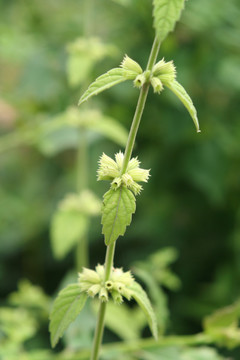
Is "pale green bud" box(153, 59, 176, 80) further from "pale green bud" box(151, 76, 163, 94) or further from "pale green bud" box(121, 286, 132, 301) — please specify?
"pale green bud" box(121, 286, 132, 301)

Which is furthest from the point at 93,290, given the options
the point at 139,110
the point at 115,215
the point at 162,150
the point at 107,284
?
the point at 162,150

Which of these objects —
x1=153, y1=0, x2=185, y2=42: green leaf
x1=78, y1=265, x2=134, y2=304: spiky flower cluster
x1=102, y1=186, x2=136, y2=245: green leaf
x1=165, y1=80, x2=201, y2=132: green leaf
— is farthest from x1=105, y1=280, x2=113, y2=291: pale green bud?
x1=153, y1=0, x2=185, y2=42: green leaf

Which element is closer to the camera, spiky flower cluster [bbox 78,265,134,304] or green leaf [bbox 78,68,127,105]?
green leaf [bbox 78,68,127,105]

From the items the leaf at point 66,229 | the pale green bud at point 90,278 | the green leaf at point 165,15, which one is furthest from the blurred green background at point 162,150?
the green leaf at point 165,15

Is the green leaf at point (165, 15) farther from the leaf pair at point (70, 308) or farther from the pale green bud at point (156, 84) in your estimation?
the leaf pair at point (70, 308)

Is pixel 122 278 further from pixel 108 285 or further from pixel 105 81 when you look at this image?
A: pixel 105 81

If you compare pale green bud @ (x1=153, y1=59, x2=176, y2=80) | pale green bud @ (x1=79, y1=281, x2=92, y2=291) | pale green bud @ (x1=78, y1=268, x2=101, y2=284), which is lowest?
pale green bud @ (x1=79, y1=281, x2=92, y2=291)
